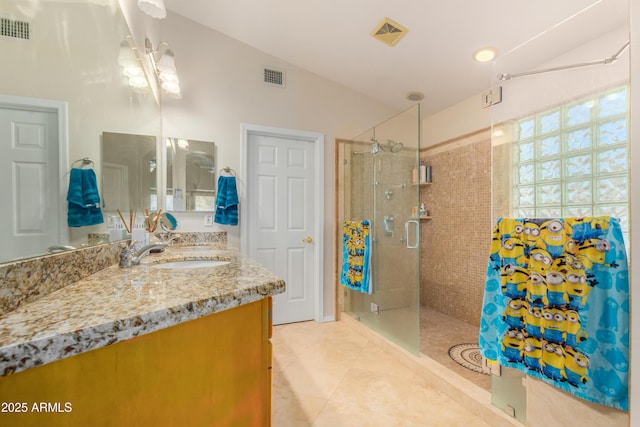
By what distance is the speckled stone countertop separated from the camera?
1.53ft

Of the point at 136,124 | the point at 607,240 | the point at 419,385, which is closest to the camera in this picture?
the point at 607,240

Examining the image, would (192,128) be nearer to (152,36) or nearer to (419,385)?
(152,36)

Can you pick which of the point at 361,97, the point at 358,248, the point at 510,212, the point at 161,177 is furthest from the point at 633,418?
the point at 361,97

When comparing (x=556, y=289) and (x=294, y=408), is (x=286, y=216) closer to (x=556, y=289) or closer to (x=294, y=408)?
(x=294, y=408)

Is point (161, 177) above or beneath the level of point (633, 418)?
above

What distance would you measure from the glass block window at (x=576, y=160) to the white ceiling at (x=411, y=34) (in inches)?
11.1

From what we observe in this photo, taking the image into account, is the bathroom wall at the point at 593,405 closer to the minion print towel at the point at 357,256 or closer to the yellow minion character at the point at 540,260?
the yellow minion character at the point at 540,260

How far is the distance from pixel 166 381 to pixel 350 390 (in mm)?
1525

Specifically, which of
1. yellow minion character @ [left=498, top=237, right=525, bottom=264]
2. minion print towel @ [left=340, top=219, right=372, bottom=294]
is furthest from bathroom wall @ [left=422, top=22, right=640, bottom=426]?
minion print towel @ [left=340, top=219, right=372, bottom=294]

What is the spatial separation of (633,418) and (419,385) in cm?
121

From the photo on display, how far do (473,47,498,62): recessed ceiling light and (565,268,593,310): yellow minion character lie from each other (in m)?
1.91

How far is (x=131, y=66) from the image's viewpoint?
158 cm

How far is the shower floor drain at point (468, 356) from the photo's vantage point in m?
2.05

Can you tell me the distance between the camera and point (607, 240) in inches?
43.0
